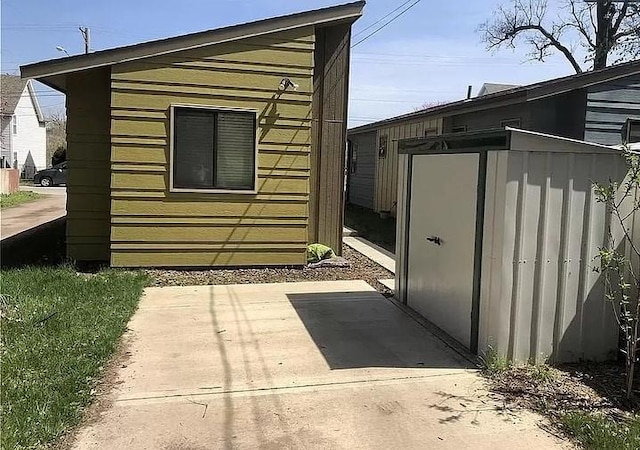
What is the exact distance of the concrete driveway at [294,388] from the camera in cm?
318

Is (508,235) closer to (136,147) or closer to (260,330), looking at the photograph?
(260,330)

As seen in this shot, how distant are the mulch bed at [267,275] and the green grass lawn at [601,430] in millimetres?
3603

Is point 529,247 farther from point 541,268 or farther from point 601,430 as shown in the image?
point 601,430

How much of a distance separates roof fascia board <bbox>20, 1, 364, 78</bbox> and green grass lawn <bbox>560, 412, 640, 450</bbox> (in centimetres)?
626

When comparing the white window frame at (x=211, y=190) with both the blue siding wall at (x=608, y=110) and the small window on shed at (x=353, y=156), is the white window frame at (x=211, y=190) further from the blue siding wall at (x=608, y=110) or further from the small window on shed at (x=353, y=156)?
the small window on shed at (x=353, y=156)

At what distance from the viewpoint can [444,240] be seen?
204 inches

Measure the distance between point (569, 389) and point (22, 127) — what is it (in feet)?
144

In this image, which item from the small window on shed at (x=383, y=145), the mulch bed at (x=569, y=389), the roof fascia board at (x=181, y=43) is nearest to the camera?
the mulch bed at (x=569, y=389)

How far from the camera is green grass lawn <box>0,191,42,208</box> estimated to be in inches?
772

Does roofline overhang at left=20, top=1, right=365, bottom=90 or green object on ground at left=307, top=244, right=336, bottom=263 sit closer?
roofline overhang at left=20, top=1, right=365, bottom=90

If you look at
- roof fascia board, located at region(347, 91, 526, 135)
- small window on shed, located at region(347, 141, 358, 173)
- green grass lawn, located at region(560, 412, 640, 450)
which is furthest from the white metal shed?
small window on shed, located at region(347, 141, 358, 173)

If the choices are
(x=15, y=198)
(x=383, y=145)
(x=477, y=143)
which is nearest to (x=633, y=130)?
(x=477, y=143)

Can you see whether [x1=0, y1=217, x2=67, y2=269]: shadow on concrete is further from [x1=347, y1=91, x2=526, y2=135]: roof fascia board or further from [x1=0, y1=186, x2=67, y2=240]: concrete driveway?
[x1=347, y1=91, x2=526, y2=135]: roof fascia board

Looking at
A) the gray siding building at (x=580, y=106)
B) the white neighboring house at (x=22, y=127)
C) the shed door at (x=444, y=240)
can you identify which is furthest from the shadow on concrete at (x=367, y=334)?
the white neighboring house at (x=22, y=127)
